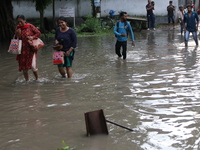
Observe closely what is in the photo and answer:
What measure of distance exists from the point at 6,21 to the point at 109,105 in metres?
15.6

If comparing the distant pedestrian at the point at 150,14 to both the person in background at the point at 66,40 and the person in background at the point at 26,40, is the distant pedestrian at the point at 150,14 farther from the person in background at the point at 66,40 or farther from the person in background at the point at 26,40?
the person in background at the point at 26,40

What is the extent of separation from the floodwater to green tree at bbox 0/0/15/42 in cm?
961

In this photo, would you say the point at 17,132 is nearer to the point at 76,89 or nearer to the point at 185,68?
the point at 76,89

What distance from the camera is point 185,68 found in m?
10.2

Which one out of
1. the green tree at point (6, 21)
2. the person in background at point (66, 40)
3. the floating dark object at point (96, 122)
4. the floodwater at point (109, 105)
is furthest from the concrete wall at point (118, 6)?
the floating dark object at point (96, 122)

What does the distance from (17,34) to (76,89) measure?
203 centimetres

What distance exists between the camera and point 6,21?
20.8m

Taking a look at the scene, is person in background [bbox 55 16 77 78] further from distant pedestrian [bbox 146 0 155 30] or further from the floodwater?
distant pedestrian [bbox 146 0 155 30]

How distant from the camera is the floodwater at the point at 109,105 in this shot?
4.81 m

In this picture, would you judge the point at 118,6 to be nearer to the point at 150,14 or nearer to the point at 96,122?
the point at 150,14

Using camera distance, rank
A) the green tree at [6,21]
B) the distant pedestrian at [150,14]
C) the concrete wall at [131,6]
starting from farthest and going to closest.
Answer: the concrete wall at [131,6]
the distant pedestrian at [150,14]
the green tree at [6,21]

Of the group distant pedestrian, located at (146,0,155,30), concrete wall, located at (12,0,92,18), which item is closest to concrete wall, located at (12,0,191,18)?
concrete wall, located at (12,0,92,18)

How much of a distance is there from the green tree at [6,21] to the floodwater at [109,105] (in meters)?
9.61

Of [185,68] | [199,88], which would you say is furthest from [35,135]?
[185,68]
